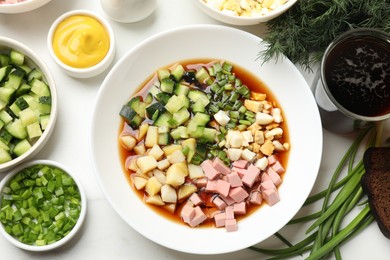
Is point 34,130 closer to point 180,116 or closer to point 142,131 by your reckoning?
point 142,131

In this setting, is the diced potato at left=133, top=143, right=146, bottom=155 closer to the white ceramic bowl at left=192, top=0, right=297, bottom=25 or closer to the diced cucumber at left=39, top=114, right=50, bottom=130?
the diced cucumber at left=39, top=114, right=50, bottom=130

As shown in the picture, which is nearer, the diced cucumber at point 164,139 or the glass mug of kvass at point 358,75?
the glass mug of kvass at point 358,75

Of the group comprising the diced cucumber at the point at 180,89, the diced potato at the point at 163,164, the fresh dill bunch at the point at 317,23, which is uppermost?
the fresh dill bunch at the point at 317,23

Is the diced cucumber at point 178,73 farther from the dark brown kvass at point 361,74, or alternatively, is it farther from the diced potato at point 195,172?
the dark brown kvass at point 361,74

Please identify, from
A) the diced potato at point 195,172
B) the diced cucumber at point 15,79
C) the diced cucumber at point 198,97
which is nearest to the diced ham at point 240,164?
the diced potato at point 195,172

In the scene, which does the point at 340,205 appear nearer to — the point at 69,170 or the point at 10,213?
the point at 69,170

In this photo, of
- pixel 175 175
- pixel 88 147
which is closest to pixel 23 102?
pixel 88 147

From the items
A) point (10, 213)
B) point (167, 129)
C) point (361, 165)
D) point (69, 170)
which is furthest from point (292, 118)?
point (10, 213)
